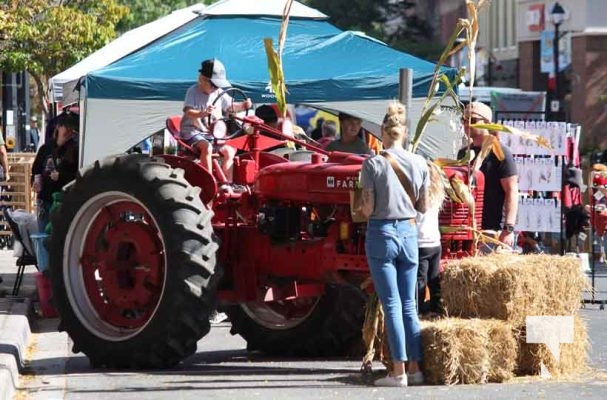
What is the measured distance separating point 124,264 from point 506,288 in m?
2.89

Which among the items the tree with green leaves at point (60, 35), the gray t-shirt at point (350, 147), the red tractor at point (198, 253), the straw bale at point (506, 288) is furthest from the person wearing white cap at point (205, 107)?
the tree with green leaves at point (60, 35)

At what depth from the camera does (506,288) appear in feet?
35.8

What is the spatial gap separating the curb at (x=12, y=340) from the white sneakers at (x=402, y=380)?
7.96 ft

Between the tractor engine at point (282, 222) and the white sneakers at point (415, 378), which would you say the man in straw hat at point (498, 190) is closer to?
the tractor engine at point (282, 222)

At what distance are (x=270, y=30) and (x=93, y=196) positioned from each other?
24.3ft

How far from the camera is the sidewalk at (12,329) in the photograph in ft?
34.3

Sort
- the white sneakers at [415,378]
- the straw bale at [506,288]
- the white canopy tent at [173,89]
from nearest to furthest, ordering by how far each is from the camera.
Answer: the white sneakers at [415,378], the straw bale at [506,288], the white canopy tent at [173,89]

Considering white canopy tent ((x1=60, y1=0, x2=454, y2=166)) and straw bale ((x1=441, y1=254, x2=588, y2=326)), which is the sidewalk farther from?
straw bale ((x1=441, y1=254, x2=588, y2=326))

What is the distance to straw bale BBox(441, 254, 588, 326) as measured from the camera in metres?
10.9

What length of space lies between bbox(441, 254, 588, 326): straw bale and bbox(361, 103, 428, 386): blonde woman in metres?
0.42

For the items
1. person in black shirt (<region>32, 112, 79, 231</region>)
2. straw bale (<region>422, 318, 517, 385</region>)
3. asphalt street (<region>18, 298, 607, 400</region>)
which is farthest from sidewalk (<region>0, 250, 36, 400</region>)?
straw bale (<region>422, 318, 517, 385</region>)

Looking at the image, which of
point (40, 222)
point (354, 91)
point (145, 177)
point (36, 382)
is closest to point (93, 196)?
point (145, 177)

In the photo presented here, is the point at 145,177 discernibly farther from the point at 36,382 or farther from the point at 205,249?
the point at 36,382

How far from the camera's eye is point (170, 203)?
1140cm
